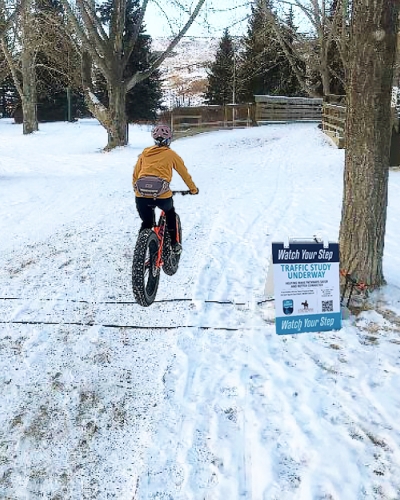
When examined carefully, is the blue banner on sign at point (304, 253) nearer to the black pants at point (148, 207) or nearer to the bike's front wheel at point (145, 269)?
the bike's front wheel at point (145, 269)

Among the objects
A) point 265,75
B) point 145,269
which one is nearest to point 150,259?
point 145,269

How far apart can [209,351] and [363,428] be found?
1.51 metres

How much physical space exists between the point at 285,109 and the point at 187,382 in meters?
32.8

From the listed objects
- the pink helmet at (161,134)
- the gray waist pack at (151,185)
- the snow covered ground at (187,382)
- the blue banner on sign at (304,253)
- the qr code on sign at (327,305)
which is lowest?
the snow covered ground at (187,382)

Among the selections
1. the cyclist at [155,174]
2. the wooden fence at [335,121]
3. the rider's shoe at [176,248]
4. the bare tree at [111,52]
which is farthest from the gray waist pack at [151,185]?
the bare tree at [111,52]

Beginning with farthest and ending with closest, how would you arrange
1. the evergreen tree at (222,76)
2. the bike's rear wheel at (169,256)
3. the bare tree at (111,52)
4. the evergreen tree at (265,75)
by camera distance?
1. the evergreen tree at (222,76)
2. the evergreen tree at (265,75)
3. the bare tree at (111,52)
4. the bike's rear wheel at (169,256)

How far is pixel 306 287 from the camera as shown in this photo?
4758mm

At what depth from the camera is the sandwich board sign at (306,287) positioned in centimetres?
468

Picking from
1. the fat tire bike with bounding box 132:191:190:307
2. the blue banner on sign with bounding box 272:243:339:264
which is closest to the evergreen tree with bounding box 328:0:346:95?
the fat tire bike with bounding box 132:191:190:307

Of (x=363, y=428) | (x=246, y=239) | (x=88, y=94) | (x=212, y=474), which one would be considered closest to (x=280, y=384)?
(x=363, y=428)

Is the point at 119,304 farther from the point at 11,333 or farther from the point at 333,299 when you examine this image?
the point at 333,299

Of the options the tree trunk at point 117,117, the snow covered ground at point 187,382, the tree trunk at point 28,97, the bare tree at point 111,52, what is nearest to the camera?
the snow covered ground at point 187,382

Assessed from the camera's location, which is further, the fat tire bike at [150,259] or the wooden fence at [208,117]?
the wooden fence at [208,117]

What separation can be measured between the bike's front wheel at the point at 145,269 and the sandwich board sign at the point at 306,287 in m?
1.33
